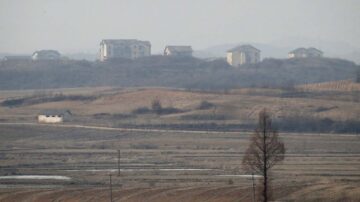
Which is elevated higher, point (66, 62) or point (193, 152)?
point (66, 62)

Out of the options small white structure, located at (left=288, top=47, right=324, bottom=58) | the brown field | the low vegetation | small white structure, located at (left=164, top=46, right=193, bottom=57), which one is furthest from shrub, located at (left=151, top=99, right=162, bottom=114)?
small white structure, located at (left=288, top=47, right=324, bottom=58)

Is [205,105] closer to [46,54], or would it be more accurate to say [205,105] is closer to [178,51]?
[178,51]

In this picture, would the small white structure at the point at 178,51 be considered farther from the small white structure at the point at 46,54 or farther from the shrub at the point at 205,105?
the shrub at the point at 205,105

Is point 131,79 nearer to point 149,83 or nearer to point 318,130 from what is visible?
point 149,83

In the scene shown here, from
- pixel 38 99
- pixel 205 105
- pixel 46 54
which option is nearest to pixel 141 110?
pixel 205 105

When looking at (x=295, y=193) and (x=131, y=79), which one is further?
(x=131, y=79)

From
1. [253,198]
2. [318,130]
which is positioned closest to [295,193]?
[253,198]
